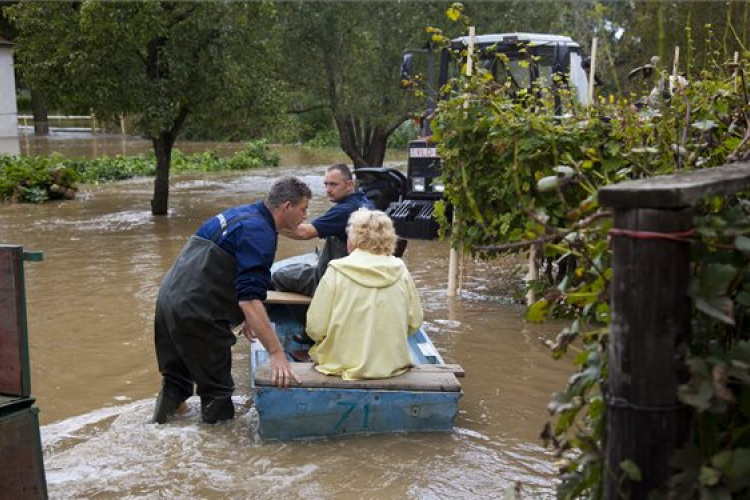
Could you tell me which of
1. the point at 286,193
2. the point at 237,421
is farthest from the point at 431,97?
the point at 237,421

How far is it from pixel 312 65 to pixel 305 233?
1580 centimetres

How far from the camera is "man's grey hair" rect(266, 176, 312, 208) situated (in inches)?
229

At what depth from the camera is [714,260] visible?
230 centimetres

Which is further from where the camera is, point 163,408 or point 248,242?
point 163,408

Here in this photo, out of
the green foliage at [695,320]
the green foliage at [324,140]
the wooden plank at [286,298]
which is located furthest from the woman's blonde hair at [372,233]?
the green foliage at [324,140]

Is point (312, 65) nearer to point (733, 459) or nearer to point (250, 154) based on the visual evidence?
point (250, 154)

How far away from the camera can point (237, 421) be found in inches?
240

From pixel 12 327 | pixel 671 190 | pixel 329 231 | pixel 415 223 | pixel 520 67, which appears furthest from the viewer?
pixel 415 223

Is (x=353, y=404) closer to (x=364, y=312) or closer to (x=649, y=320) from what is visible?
(x=364, y=312)

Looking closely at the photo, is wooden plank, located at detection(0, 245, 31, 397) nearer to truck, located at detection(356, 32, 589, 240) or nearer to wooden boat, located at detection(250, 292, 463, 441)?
wooden boat, located at detection(250, 292, 463, 441)

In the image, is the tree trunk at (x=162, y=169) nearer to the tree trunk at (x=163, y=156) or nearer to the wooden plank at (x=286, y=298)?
the tree trunk at (x=163, y=156)

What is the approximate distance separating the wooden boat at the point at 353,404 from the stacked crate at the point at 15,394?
174 cm

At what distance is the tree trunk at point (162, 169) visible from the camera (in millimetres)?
16500

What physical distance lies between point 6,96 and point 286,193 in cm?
3763
